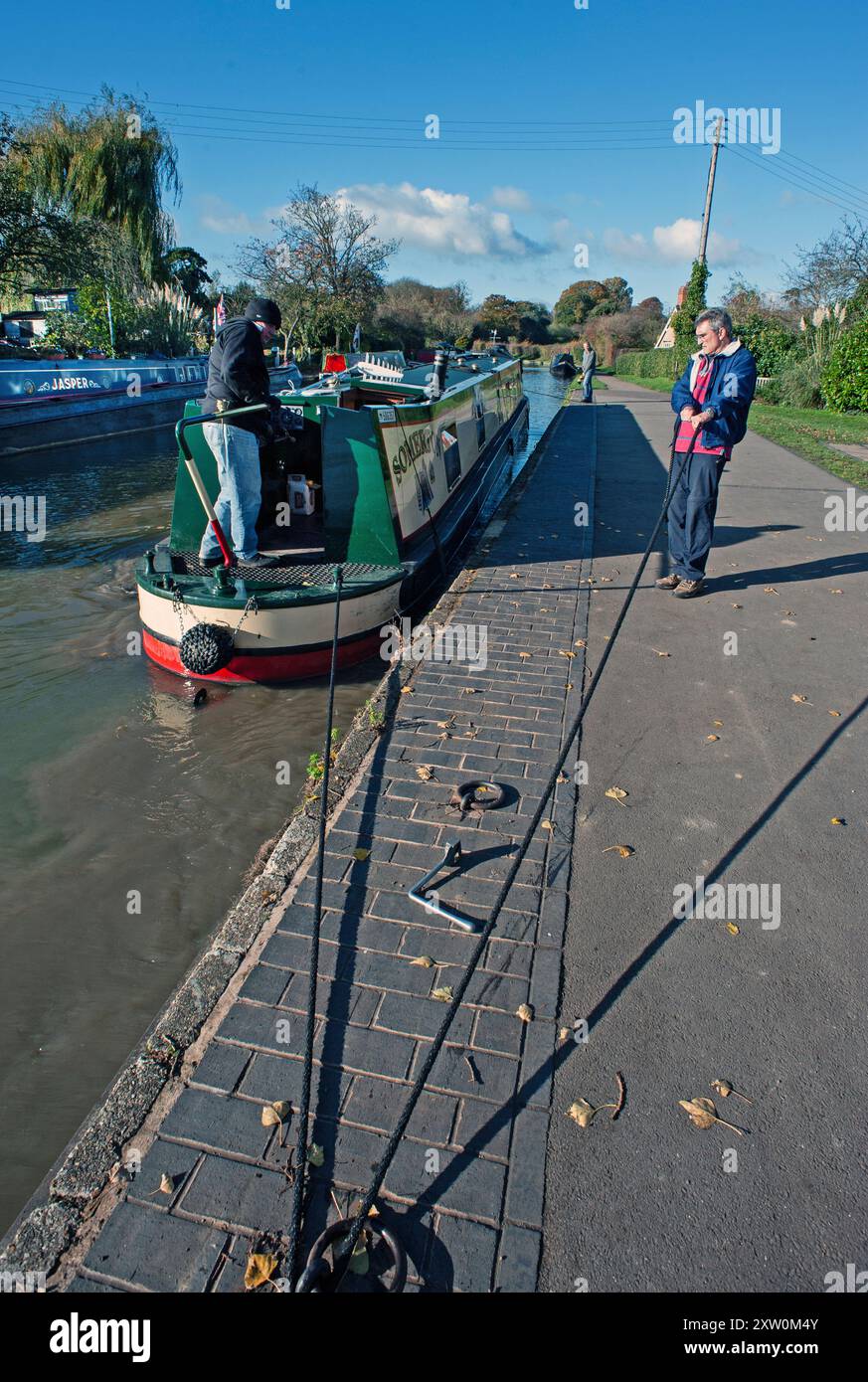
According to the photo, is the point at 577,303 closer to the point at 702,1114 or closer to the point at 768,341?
the point at 768,341

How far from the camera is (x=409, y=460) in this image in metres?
7.50

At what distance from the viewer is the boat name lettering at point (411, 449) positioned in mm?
7141

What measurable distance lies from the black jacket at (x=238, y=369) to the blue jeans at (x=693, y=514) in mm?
3470

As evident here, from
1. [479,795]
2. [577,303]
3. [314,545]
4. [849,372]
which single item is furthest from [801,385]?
[577,303]

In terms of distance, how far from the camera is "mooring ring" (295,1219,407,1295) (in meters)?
1.97

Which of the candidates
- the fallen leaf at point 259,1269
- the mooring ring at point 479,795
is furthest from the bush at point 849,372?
the fallen leaf at point 259,1269

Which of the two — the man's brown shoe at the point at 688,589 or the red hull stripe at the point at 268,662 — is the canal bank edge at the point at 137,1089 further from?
the man's brown shoe at the point at 688,589

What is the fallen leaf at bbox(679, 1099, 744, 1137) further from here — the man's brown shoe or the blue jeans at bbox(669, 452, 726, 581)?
the man's brown shoe

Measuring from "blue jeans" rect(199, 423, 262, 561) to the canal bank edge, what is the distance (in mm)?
2971

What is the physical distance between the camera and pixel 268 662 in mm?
6137

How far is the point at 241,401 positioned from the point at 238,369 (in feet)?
0.74

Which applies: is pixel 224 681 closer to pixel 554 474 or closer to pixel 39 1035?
pixel 39 1035

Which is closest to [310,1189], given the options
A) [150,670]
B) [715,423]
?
[150,670]
